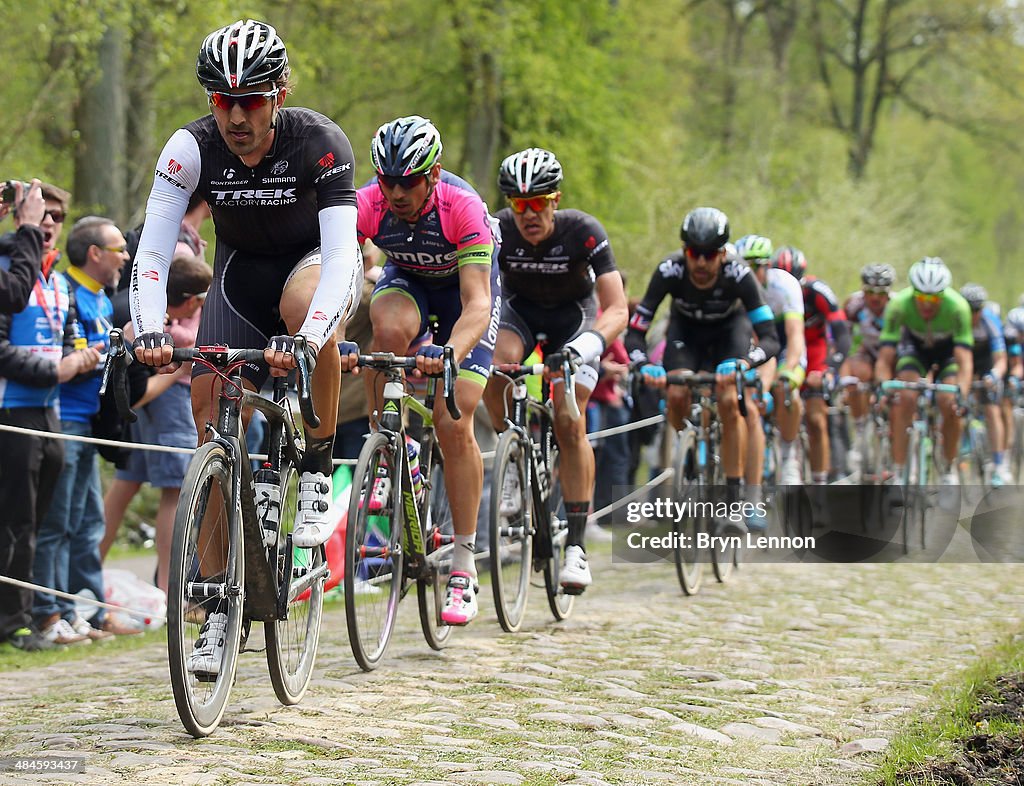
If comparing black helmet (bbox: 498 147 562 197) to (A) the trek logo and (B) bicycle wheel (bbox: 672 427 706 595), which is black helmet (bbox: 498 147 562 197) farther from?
(A) the trek logo

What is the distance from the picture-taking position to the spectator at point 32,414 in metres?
7.84

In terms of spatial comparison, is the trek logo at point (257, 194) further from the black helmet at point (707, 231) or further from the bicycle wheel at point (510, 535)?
the black helmet at point (707, 231)

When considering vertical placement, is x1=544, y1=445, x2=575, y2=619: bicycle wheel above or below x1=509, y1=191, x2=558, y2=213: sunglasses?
below

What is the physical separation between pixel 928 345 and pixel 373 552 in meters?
9.84

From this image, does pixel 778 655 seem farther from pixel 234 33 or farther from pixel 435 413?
pixel 234 33

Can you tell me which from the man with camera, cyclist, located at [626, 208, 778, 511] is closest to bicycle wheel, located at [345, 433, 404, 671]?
the man with camera

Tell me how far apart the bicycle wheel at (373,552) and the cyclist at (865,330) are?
1039 centimetres

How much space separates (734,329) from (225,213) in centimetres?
576

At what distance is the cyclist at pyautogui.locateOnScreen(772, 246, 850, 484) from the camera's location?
1505cm

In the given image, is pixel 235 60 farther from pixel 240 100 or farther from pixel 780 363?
pixel 780 363

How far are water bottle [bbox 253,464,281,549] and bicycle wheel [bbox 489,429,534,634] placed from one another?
2.10 m

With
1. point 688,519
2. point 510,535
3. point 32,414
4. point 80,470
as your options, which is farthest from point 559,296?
point 32,414


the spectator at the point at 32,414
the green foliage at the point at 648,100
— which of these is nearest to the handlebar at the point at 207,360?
the spectator at the point at 32,414

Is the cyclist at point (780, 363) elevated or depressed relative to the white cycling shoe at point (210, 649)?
elevated
